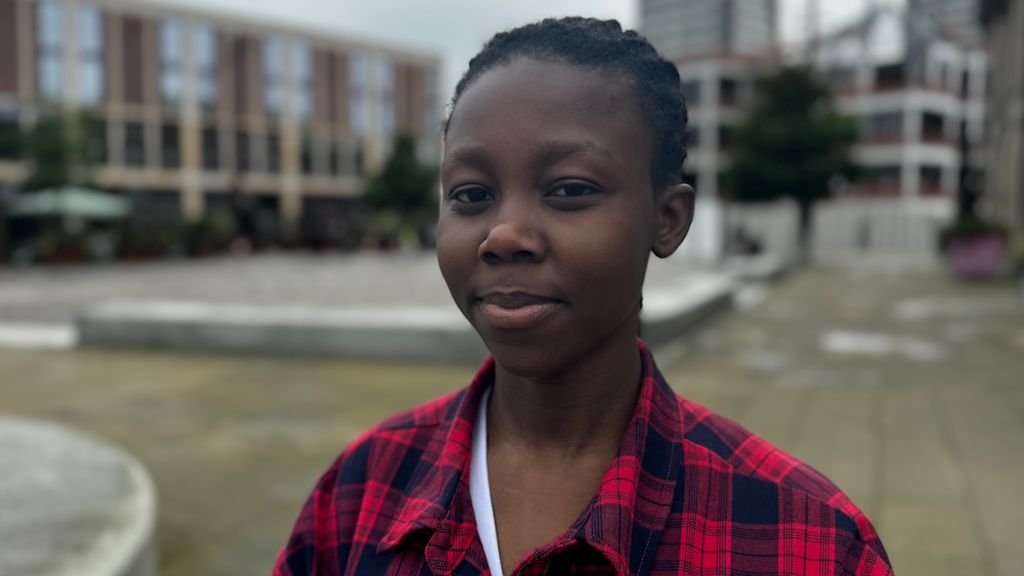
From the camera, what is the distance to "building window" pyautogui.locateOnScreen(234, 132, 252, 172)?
47456 mm

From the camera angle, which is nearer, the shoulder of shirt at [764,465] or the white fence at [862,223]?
the shoulder of shirt at [764,465]

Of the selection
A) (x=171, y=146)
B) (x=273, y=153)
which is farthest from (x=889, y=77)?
(x=171, y=146)

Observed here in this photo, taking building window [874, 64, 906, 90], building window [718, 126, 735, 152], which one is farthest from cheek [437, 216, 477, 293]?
building window [874, 64, 906, 90]

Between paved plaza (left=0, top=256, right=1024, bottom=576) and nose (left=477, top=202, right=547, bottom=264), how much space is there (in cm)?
322

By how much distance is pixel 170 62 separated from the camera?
4472 cm

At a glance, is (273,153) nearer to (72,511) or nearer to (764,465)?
(72,511)

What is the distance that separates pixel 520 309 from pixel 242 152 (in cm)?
4979

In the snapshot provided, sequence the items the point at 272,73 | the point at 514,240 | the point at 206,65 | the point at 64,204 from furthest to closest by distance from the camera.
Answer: the point at 272,73 < the point at 206,65 < the point at 64,204 < the point at 514,240

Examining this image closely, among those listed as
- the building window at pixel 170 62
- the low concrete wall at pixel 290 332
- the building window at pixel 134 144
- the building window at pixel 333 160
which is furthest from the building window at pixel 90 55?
the low concrete wall at pixel 290 332

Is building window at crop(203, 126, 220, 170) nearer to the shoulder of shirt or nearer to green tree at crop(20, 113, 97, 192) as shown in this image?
green tree at crop(20, 113, 97, 192)

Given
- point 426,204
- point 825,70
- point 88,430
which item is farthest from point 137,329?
point 426,204

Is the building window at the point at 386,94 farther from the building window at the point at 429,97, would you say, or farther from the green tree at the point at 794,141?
the green tree at the point at 794,141

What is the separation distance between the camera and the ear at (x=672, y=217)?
4.12ft

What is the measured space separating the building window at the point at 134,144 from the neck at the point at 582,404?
46767mm
